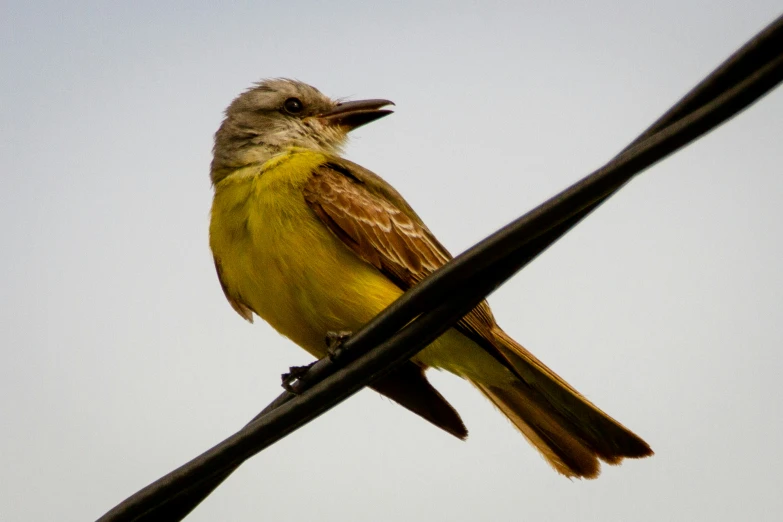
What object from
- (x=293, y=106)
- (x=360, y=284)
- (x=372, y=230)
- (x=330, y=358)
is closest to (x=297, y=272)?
(x=360, y=284)

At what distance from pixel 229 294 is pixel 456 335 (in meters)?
1.39

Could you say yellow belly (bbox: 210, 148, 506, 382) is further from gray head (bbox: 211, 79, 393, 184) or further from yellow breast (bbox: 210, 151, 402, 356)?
gray head (bbox: 211, 79, 393, 184)

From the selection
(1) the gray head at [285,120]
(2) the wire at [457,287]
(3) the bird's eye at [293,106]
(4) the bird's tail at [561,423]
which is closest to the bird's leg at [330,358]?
(2) the wire at [457,287]

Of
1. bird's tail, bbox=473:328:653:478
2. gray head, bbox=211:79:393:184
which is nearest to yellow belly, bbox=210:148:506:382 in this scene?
bird's tail, bbox=473:328:653:478

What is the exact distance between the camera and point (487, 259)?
8.69ft

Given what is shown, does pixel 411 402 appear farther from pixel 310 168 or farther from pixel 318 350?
pixel 310 168

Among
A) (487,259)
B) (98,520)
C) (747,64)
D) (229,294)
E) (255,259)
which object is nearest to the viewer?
(747,64)

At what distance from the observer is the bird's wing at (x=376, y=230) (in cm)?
486

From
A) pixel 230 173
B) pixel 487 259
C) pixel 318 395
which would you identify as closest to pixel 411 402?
pixel 230 173

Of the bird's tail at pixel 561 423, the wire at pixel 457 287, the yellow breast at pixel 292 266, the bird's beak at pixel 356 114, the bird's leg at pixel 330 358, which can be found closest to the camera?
the wire at pixel 457 287

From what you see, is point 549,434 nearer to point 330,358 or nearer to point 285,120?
point 330,358

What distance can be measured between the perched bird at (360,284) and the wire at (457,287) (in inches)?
51.6

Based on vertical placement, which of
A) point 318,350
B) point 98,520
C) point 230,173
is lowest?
point 98,520

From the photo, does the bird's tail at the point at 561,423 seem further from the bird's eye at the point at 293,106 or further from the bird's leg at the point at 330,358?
the bird's eye at the point at 293,106
